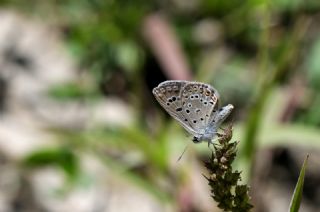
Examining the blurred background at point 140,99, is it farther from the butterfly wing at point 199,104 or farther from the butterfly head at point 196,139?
the butterfly head at point 196,139

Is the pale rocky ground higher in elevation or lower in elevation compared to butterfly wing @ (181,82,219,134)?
higher

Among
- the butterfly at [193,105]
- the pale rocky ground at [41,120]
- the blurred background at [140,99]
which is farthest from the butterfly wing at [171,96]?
the pale rocky ground at [41,120]

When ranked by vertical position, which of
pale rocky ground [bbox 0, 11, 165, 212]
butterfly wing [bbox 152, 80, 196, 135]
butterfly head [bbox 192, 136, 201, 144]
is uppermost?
pale rocky ground [bbox 0, 11, 165, 212]

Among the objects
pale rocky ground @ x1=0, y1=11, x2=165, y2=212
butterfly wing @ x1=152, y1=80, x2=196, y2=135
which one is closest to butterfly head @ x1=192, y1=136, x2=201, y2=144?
butterfly wing @ x1=152, y1=80, x2=196, y2=135

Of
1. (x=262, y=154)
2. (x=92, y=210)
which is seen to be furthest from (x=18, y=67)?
(x=262, y=154)

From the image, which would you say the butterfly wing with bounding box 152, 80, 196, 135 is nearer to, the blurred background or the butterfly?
the butterfly

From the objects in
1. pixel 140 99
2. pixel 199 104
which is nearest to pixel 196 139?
pixel 199 104

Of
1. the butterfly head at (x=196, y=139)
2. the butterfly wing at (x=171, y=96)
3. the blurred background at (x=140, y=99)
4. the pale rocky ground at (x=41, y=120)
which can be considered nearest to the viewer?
the butterfly head at (x=196, y=139)
